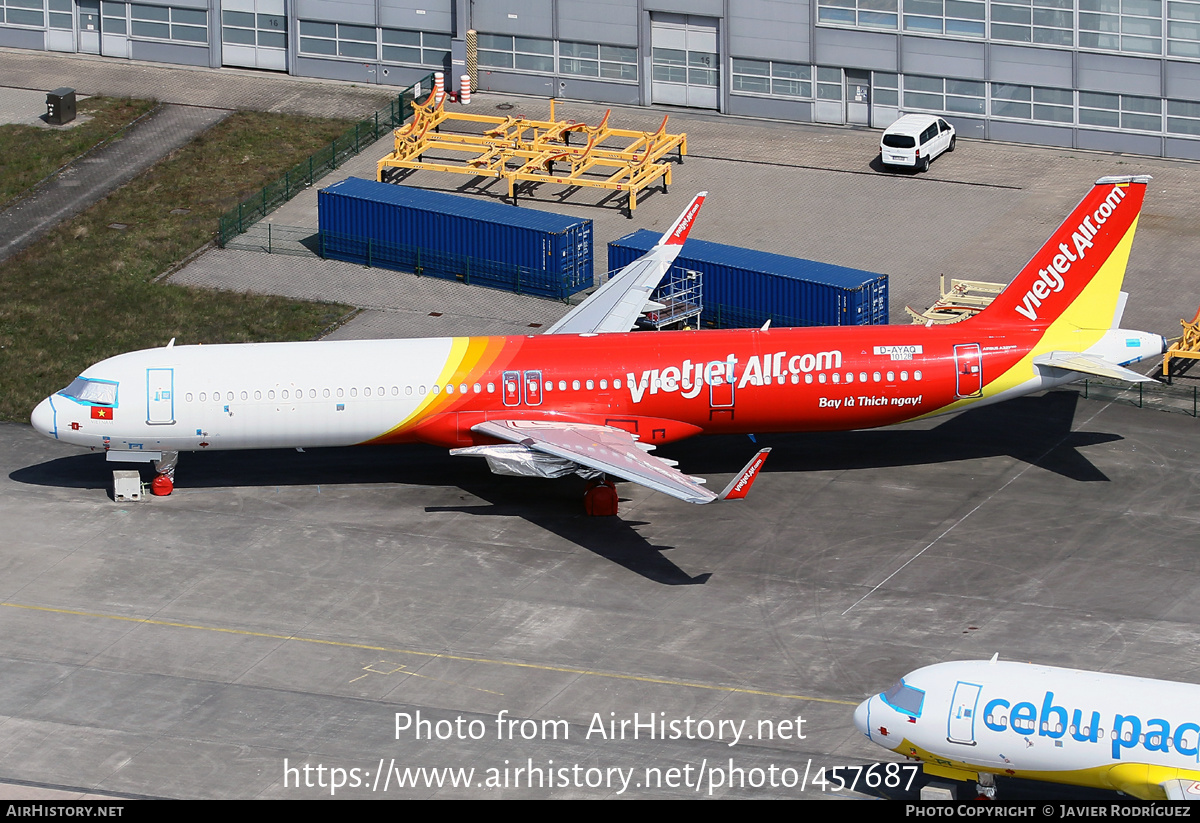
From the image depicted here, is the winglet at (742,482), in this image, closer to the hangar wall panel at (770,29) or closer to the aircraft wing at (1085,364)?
the aircraft wing at (1085,364)

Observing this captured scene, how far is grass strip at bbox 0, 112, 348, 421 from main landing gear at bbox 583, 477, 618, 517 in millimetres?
20500

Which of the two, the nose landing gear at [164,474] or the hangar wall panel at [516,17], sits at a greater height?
the hangar wall panel at [516,17]

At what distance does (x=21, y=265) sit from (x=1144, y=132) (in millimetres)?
56886

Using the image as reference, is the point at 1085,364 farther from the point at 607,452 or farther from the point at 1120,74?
the point at 1120,74

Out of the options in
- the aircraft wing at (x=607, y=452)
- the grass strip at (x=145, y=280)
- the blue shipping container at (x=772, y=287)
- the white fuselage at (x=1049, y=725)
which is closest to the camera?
the white fuselage at (x=1049, y=725)

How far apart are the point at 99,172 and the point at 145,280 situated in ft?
48.3

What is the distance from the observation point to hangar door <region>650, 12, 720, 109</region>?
316 feet

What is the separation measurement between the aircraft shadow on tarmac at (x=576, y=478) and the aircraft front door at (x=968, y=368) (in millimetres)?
4337

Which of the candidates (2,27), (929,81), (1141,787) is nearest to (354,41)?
(2,27)

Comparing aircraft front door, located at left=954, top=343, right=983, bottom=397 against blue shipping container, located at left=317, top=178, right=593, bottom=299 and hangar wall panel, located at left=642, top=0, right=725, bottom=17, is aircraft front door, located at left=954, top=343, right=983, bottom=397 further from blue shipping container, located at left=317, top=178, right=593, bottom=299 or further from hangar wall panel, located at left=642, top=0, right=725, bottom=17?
hangar wall panel, located at left=642, top=0, right=725, bottom=17

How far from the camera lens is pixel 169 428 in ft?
195

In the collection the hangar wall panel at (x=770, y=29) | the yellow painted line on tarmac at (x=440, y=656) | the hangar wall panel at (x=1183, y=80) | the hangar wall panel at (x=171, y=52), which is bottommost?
the yellow painted line on tarmac at (x=440, y=656)

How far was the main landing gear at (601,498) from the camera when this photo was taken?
59156mm

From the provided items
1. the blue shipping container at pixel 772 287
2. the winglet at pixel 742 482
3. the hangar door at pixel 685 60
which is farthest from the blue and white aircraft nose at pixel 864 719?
the hangar door at pixel 685 60
